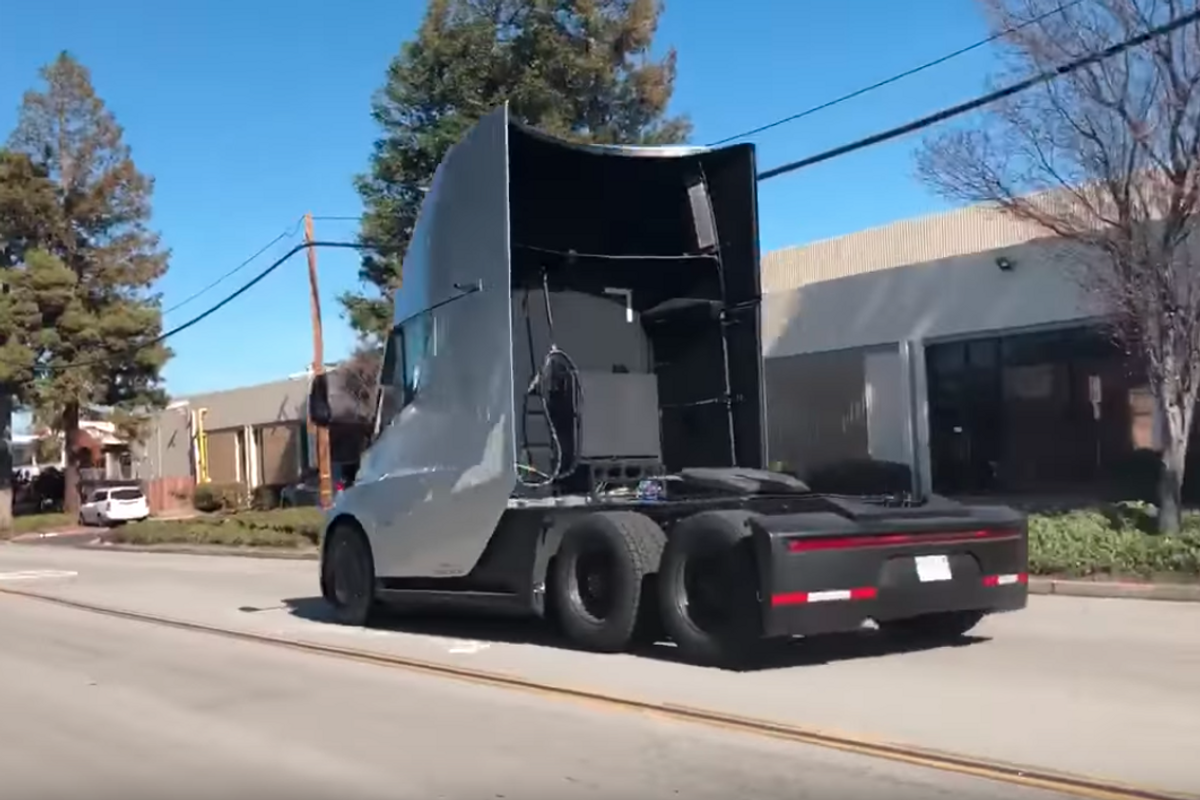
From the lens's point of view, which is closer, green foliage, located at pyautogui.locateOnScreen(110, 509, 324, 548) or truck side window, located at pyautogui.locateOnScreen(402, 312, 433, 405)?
truck side window, located at pyautogui.locateOnScreen(402, 312, 433, 405)

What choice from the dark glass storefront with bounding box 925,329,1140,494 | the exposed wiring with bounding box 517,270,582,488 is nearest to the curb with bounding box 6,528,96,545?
the dark glass storefront with bounding box 925,329,1140,494

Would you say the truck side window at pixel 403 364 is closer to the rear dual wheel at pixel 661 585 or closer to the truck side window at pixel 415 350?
the truck side window at pixel 415 350

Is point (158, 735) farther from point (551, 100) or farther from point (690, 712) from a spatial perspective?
point (551, 100)

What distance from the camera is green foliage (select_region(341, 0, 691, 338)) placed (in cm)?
2875

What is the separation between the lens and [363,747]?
7738mm

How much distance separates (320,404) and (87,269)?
122 ft

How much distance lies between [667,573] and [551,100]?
66.1ft

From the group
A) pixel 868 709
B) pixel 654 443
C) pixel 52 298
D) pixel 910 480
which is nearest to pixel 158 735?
pixel 868 709

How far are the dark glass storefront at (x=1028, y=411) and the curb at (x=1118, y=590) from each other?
876 centimetres

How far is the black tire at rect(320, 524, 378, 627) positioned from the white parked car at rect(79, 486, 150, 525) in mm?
34480

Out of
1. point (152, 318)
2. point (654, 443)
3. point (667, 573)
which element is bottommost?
point (667, 573)

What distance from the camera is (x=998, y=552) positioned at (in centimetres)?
1017

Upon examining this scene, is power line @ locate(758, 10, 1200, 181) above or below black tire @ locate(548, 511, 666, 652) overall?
above

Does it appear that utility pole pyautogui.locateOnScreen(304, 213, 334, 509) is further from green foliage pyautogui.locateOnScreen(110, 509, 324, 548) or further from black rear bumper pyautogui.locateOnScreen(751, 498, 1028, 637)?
black rear bumper pyautogui.locateOnScreen(751, 498, 1028, 637)
